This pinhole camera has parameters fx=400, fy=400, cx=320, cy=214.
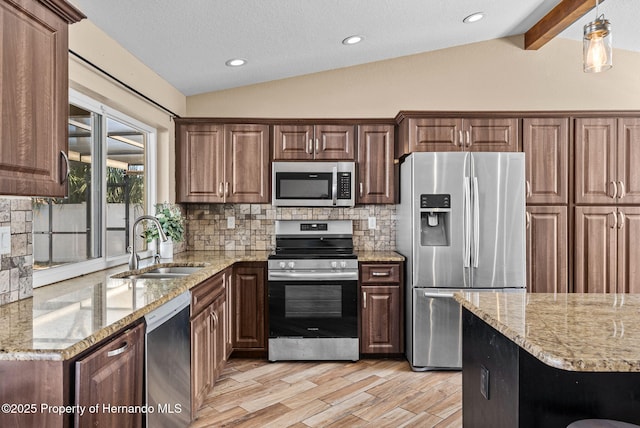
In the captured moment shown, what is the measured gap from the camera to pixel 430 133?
339 centimetres

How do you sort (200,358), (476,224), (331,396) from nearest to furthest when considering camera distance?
A: (200,358)
(331,396)
(476,224)

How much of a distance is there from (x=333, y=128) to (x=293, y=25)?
1101 millimetres

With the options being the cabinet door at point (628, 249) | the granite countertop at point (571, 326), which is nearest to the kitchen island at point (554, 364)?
the granite countertop at point (571, 326)

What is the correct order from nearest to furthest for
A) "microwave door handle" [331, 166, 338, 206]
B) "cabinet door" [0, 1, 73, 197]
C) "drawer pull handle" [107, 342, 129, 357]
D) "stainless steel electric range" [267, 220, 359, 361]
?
"cabinet door" [0, 1, 73, 197] → "drawer pull handle" [107, 342, 129, 357] → "stainless steel electric range" [267, 220, 359, 361] → "microwave door handle" [331, 166, 338, 206]

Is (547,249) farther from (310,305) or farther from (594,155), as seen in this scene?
(310,305)

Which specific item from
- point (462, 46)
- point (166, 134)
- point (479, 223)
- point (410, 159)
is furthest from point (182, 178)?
point (462, 46)

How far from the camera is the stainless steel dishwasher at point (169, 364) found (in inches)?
68.4

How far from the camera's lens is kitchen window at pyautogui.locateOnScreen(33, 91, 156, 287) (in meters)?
2.27

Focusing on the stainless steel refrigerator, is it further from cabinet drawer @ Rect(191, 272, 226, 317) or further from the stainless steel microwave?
A: cabinet drawer @ Rect(191, 272, 226, 317)

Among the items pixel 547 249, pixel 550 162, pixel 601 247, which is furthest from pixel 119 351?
pixel 601 247

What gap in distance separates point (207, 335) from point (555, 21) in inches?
142

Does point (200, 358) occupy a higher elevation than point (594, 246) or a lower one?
lower

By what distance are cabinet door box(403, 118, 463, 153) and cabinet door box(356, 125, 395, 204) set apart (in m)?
0.32

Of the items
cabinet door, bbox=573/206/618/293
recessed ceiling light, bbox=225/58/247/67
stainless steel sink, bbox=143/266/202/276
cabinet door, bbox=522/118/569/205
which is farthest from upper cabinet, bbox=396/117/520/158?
stainless steel sink, bbox=143/266/202/276
